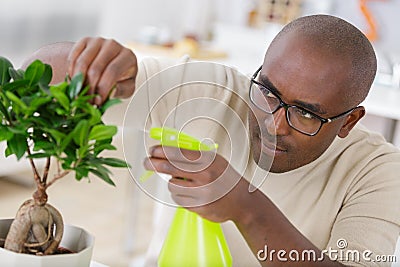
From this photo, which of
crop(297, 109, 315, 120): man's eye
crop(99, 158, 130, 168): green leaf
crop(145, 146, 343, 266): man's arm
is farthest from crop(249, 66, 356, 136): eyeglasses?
crop(99, 158, 130, 168): green leaf

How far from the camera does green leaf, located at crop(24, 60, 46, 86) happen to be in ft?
→ 2.84

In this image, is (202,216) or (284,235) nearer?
(202,216)

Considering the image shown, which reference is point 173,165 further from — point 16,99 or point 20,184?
point 20,184

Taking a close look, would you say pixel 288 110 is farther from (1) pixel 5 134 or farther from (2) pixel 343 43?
(1) pixel 5 134

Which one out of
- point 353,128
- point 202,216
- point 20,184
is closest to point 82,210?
point 20,184

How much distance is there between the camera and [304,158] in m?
1.23

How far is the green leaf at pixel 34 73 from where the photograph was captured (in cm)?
87

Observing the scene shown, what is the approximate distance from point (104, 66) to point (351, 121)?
1.46 feet

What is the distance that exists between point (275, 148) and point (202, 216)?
23 centimetres

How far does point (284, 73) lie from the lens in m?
1.13

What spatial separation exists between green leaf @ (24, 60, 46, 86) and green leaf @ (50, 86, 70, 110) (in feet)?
0.16

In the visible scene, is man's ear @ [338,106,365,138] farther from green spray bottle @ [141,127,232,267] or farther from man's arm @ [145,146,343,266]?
green spray bottle @ [141,127,232,267]

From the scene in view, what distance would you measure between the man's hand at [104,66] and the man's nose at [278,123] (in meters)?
0.20

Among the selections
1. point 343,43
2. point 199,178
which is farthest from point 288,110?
point 199,178
